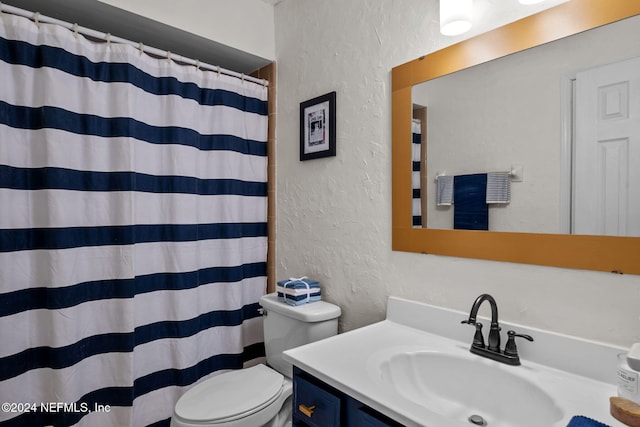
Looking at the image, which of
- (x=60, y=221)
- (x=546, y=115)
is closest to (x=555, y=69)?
(x=546, y=115)

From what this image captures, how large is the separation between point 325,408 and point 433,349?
41 cm

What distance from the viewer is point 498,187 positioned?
1.16 meters

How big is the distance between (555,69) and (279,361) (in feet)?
5.26

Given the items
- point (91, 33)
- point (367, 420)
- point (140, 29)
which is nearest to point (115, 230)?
point (91, 33)

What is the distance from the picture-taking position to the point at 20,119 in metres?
1.39

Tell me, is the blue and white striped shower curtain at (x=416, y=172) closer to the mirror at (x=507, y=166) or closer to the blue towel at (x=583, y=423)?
the mirror at (x=507, y=166)

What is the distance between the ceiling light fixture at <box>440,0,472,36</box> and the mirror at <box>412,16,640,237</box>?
141 millimetres

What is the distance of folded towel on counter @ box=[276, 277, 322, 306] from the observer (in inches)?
65.7

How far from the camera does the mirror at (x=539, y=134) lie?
92cm

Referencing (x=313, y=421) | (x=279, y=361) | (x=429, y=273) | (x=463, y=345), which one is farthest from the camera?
(x=279, y=361)

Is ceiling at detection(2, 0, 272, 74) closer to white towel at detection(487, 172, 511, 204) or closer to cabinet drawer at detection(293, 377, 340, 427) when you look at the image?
white towel at detection(487, 172, 511, 204)

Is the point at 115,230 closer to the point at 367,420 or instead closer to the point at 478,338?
the point at 367,420

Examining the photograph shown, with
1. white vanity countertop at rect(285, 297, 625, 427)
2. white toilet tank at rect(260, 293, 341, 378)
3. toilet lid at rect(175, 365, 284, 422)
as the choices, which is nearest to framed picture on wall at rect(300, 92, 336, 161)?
white toilet tank at rect(260, 293, 341, 378)

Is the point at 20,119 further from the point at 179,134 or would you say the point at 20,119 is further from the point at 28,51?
the point at 179,134
